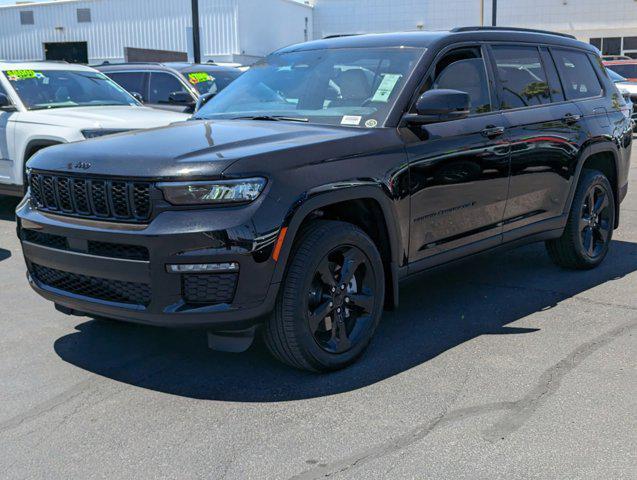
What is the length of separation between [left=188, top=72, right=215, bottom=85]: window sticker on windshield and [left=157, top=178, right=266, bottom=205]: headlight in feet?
28.2

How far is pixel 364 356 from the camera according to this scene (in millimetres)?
4414

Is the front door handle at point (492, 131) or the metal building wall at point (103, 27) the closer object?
the front door handle at point (492, 131)

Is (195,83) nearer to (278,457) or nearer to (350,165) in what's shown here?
(350,165)

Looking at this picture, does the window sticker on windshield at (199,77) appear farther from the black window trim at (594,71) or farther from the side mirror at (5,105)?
the black window trim at (594,71)

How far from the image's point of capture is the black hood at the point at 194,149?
143 inches

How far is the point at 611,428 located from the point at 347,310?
4.87 ft

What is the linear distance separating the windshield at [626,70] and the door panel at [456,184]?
18448mm

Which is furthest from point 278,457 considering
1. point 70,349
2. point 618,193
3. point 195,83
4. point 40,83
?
point 195,83

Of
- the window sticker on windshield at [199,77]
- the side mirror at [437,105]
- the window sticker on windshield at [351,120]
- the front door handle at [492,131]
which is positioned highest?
the window sticker on windshield at [199,77]

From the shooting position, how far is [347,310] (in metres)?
4.25

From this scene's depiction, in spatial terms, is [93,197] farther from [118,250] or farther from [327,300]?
[327,300]

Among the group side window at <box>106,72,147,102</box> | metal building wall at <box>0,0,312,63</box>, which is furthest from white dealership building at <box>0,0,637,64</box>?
side window at <box>106,72,147,102</box>

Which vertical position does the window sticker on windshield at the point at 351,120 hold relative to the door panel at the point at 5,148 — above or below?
above

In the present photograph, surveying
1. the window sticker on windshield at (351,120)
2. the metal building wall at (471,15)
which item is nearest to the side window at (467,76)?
the window sticker on windshield at (351,120)
